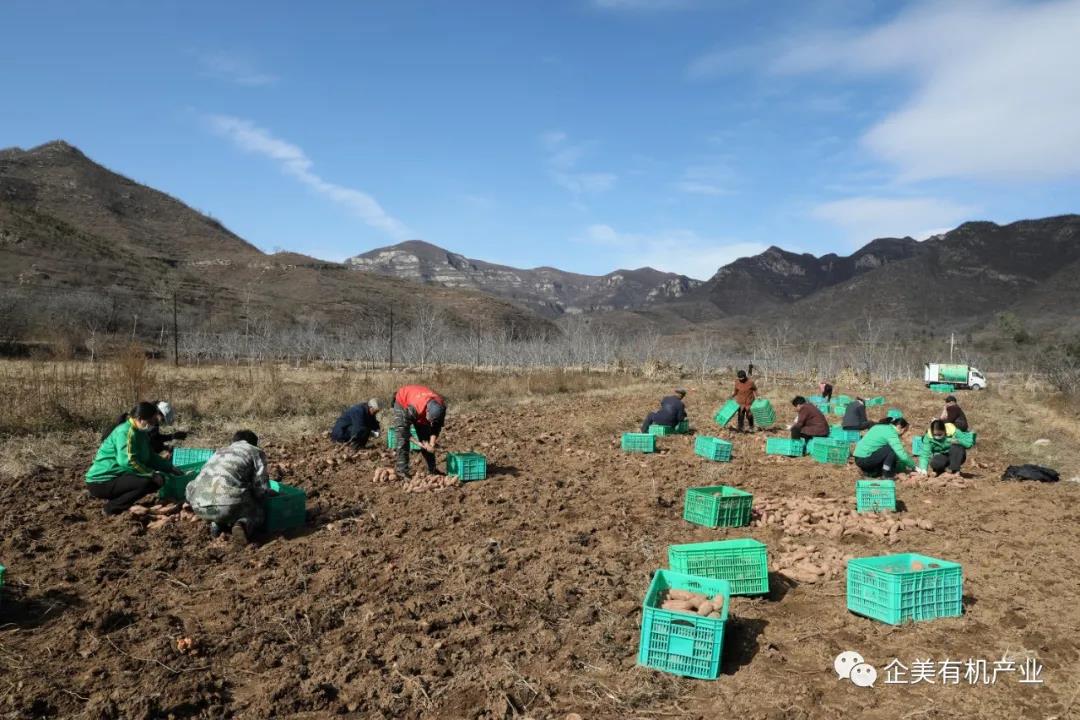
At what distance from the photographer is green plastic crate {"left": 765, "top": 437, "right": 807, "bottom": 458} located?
1052 centimetres

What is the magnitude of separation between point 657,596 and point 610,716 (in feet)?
3.02

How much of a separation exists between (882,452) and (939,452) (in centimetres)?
126

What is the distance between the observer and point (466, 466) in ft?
26.3

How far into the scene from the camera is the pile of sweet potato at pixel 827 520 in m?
6.14

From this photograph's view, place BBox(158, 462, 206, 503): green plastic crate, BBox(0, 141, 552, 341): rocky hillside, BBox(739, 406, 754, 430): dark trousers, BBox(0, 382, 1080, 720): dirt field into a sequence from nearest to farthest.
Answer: BBox(0, 382, 1080, 720): dirt field → BBox(158, 462, 206, 503): green plastic crate → BBox(739, 406, 754, 430): dark trousers → BBox(0, 141, 552, 341): rocky hillside

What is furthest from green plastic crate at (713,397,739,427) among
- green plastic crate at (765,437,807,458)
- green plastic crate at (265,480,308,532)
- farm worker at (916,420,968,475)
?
green plastic crate at (265,480,308,532)

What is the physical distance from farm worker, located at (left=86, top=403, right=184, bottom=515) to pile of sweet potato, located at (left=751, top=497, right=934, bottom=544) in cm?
599

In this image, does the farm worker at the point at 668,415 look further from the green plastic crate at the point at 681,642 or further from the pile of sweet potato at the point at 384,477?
the green plastic crate at the point at 681,642

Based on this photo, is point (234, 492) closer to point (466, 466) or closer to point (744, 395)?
point (466, 466)

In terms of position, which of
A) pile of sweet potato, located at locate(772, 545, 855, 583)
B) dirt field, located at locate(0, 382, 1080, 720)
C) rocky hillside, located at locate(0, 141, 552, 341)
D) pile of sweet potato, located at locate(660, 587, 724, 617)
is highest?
rocky hillside, located at locate(0, 141, 552, 341)

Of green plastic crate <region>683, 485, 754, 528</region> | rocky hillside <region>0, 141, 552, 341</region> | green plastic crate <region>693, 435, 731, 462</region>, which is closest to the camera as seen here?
green plastic crate <region>683, 485, 754, 528</region>

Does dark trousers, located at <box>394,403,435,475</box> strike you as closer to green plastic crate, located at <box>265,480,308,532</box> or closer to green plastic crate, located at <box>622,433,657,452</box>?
green plastic crate, located at <box>265,480,308,532</box>

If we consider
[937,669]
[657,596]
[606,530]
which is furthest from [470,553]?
[937,669]

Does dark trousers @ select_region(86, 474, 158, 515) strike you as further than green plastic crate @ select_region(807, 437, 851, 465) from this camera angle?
No
